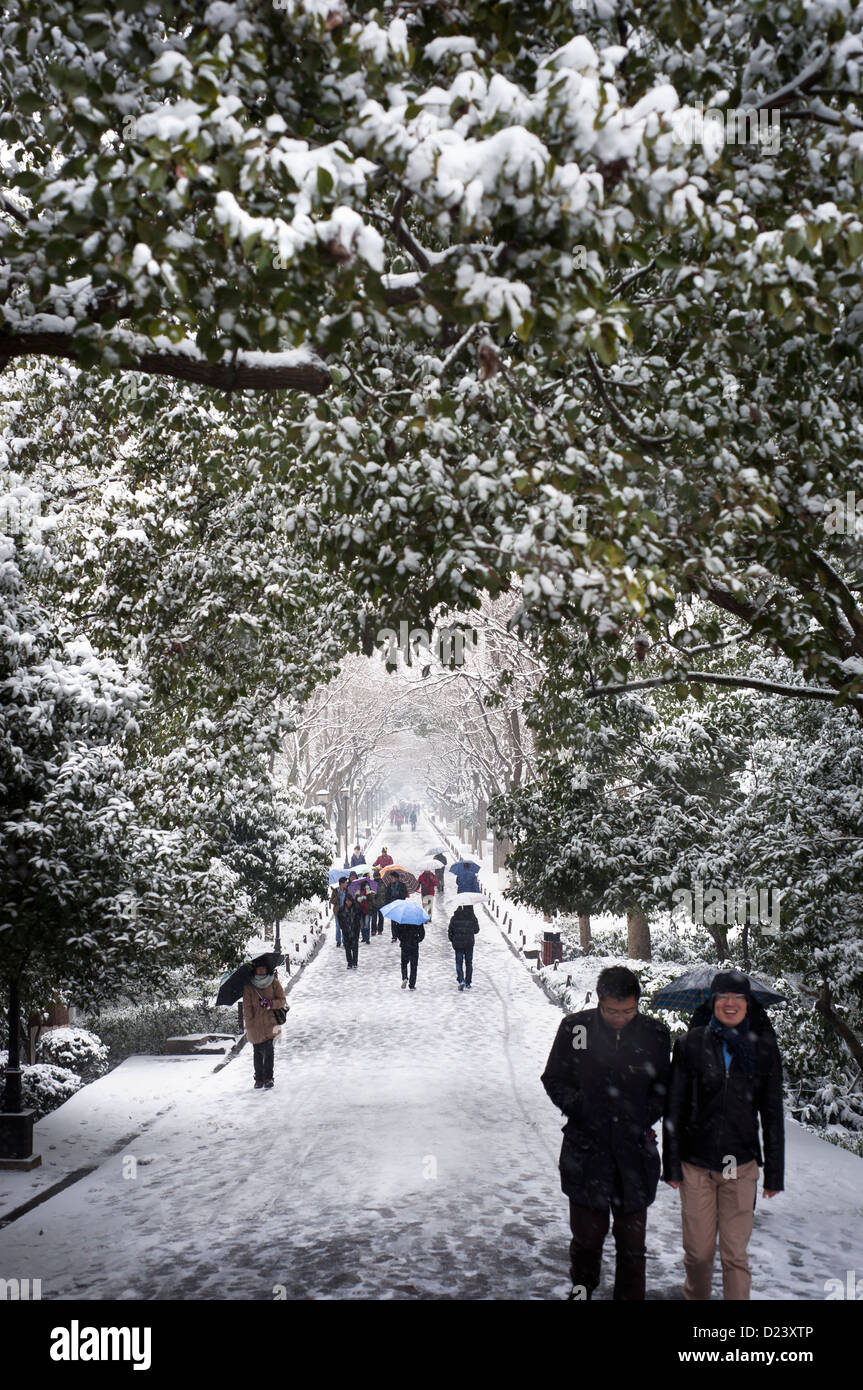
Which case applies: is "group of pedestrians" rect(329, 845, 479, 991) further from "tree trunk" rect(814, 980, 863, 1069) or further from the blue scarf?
the blue scarf

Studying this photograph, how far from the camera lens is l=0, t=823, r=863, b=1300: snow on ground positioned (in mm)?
6441

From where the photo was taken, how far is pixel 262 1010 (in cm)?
1158

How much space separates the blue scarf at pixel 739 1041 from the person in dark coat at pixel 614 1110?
27 centimetres

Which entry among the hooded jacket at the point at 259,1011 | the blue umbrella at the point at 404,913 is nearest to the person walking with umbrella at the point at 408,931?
the blue umbrella at the point at 404,913

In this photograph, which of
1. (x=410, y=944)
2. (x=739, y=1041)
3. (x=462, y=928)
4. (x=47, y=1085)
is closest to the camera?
(x=739, y=1041)

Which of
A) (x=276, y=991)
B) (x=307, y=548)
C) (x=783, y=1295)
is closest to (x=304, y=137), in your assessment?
(x=307, y=548)

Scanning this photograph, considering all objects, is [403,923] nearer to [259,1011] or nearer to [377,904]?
[259,1011]

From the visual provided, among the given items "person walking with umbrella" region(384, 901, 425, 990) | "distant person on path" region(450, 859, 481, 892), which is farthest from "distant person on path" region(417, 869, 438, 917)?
"person walking with umbrella" region(384, 901, 425, 990)

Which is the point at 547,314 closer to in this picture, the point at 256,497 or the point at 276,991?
the point at 256,497

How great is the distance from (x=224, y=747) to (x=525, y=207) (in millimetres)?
8116

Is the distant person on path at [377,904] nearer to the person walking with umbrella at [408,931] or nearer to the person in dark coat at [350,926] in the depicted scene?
the person in dark coat at [350,926]

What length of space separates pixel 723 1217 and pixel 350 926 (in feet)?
57.3

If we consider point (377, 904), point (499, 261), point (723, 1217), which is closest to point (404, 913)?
point (377, 904)

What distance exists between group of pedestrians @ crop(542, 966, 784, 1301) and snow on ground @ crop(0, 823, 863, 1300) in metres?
1.14
